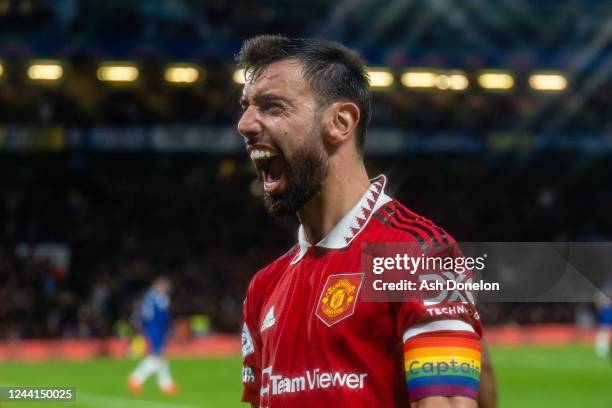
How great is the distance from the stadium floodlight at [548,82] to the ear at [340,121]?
1437 inches

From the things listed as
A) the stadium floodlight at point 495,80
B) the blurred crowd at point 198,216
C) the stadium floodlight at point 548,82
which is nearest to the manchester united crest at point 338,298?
the blurred crowd at point 198,216

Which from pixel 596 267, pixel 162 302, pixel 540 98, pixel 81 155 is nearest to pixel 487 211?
pixel 540 98

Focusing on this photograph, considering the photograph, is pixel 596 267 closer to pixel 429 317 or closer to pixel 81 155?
pixel 429 317

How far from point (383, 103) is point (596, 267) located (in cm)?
3493

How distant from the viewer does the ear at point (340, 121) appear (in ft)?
9.70

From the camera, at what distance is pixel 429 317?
2.58m

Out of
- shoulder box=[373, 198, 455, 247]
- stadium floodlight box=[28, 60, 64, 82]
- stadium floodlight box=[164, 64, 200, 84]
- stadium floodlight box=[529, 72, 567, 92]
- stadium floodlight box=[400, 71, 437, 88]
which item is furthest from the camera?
stadium floodlight box=[529, 72, 567, 92]

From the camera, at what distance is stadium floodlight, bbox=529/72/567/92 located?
38.5 m

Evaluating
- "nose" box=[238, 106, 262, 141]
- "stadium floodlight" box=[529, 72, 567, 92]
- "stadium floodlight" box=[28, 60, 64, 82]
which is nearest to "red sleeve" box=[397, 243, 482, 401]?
"nose" box=[238, 106, 262, 141]

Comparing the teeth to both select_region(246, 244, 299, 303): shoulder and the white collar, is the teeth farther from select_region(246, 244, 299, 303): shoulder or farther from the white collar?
select_region(246, 244, 299, 303): shoulder

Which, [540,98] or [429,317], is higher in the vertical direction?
[540,98]

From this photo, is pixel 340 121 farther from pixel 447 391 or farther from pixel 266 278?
pixel 447 391

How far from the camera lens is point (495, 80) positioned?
128 ft

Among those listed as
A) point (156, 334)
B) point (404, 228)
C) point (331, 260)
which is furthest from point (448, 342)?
point (156, 334)
